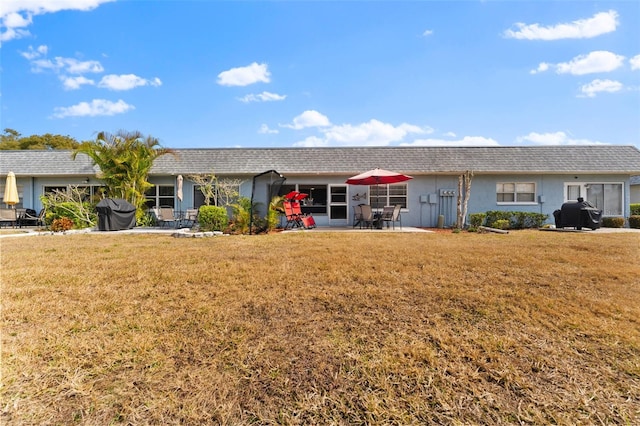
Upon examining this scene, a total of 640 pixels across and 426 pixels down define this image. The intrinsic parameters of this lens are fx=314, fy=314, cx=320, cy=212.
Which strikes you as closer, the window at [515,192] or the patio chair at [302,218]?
the patio chair at [302,218]

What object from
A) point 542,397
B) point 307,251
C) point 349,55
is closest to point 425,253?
point 307,251

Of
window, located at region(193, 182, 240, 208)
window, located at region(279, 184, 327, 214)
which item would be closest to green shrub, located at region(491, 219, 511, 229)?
window, located at region(279, 184, 327, 214)

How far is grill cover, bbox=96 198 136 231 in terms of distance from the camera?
39.3 feet

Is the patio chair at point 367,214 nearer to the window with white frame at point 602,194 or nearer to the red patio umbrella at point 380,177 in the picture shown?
the red patio umbrella at point 380,177

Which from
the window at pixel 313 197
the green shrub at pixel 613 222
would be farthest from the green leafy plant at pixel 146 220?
the green shrub at pixel 613 222

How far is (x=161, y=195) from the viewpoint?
16.0 meters

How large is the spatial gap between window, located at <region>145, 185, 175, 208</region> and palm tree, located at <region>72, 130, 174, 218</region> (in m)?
1.40

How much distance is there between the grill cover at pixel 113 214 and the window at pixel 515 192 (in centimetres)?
1663

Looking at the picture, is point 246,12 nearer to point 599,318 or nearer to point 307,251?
point 307,251

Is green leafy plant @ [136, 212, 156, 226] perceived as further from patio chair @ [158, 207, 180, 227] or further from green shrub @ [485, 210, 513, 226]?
green shrub @ [485, 210, 513, 226]

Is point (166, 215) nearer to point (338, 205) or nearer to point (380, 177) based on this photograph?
point (338, 205)

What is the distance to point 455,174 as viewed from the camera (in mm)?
14766

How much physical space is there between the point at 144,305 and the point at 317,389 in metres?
2.29

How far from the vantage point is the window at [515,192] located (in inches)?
595
